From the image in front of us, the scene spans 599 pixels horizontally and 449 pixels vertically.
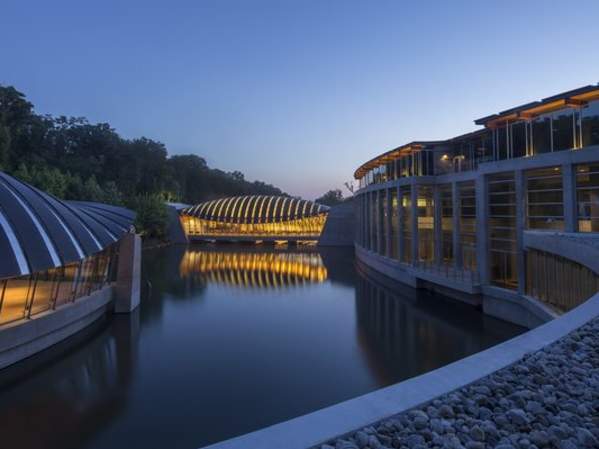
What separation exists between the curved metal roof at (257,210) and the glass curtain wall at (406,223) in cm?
3749

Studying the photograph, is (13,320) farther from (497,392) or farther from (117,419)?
(497,392)

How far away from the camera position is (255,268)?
40.4 metres

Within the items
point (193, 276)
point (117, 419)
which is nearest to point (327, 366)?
point (117, 419)

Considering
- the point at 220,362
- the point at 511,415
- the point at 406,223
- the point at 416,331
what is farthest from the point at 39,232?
the point at 406,223

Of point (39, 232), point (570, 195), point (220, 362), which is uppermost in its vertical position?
point (570, 195)

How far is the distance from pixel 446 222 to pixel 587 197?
405 inches

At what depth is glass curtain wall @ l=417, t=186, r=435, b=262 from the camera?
28906mm

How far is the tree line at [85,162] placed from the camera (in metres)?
54.2

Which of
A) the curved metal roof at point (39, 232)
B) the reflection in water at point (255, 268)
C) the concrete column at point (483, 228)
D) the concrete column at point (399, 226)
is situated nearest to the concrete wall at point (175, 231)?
the reflection in water at point (255, 268)

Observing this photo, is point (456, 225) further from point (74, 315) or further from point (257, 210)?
point (257, 210)

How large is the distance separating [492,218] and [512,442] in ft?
63.3

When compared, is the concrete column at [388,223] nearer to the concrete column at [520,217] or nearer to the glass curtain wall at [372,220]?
the glass curtain wall at [372,220]

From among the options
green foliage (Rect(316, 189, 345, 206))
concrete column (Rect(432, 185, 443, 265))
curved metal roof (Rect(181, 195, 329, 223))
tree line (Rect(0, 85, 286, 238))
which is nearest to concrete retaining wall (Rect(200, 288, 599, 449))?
concrete column (Rect(432, 185, 443, 265))

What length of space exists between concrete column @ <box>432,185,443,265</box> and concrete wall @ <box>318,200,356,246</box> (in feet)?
121
